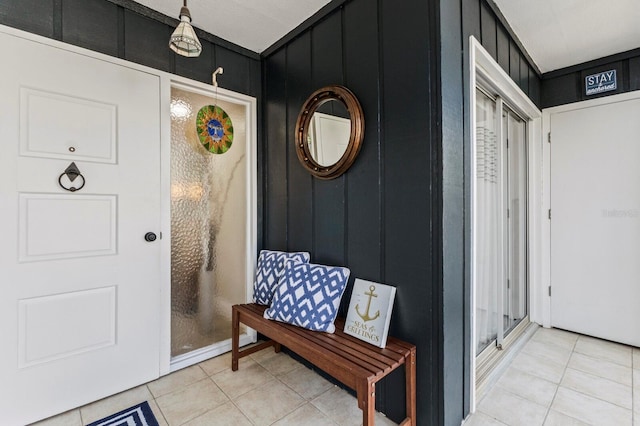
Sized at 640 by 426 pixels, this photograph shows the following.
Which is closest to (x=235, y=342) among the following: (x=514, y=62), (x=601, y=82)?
(x=514, y=62)

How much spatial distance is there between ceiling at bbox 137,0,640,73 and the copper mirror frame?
0.58 meters

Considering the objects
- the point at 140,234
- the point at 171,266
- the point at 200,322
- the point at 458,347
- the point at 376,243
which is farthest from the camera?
the point at 200,322

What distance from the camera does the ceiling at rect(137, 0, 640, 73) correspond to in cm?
186

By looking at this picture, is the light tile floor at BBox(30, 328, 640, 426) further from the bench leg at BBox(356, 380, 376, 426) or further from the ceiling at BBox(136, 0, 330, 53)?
the ceiling at BBox(136, 0, 330, 53)

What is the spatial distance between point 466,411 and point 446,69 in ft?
5.86

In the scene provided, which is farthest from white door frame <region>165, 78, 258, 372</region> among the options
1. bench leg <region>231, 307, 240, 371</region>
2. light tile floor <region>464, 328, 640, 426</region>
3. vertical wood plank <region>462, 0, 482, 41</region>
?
light tile floor <region>464, 328, 640, 426</region>

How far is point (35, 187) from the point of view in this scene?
1.57 metres

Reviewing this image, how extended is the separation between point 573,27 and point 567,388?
7.99ft

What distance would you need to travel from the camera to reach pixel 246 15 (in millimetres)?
1981

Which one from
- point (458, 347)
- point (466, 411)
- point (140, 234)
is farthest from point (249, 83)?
point (466, 411)

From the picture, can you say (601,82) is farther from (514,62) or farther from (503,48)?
(503,48)

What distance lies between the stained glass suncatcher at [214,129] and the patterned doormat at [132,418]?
1708 millimetres

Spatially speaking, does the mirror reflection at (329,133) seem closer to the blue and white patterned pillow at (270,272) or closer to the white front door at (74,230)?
the blue and white patterned pillow at (270,272)

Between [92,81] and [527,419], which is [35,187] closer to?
[92,81]
